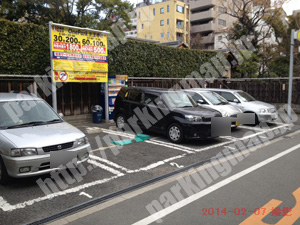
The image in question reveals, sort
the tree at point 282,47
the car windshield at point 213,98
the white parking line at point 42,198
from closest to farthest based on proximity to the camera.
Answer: the white parking line at point 42,198 < the car windshield at point 213,98 < the tree at point 282,47

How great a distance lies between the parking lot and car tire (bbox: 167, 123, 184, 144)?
18cm

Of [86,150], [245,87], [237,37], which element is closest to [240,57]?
[245,87]

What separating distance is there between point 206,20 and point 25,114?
5213 centimetres

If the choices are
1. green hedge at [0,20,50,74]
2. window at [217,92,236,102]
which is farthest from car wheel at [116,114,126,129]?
window at [217,92,236,102]

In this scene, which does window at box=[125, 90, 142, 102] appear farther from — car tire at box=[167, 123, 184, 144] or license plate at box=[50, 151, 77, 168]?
license plate at box=[50, 151, 77, 168]

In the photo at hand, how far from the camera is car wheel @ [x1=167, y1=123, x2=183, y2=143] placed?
7.30m

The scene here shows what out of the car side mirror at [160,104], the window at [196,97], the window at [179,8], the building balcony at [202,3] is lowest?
the car side mirror at [160,104]

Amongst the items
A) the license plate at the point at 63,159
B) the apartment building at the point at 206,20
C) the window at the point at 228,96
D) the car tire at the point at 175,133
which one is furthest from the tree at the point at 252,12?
the license plate at the point at 63,159

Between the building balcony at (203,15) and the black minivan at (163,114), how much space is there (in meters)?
45.6

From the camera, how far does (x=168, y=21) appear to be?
49938mm

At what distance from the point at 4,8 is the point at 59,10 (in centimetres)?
472

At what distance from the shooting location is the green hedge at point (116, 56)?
343 inches

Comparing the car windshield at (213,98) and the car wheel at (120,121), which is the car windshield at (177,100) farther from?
the car wheel at (120,121)

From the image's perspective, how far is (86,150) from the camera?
16.2ft
